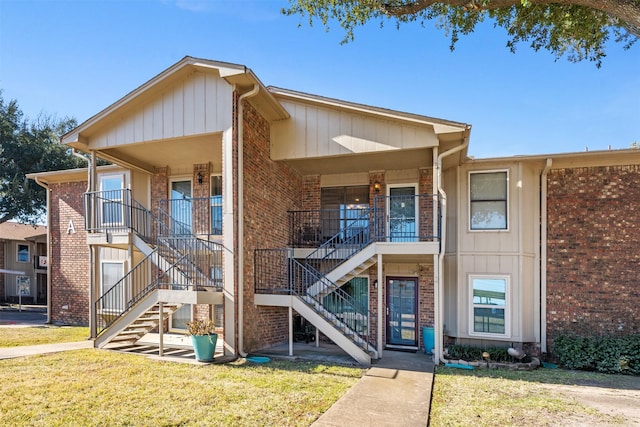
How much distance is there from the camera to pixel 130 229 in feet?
31.4

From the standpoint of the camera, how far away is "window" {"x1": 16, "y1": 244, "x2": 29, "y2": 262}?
902 inches

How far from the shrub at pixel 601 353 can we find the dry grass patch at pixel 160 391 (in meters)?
5.04

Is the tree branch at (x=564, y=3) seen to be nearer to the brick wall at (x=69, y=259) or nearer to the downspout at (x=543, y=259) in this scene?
the downspout at (x=543, y=259)

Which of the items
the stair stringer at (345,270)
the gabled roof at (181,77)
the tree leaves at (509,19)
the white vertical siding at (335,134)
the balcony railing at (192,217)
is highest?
the tree leaves at (509,19)

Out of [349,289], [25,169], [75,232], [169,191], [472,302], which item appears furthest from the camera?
[25,169]

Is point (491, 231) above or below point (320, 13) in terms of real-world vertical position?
below

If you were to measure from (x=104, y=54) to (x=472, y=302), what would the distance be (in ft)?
41.9

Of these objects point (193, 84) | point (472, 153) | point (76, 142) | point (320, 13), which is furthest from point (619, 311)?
point (76, 142)

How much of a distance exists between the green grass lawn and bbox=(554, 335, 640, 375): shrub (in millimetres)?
12049

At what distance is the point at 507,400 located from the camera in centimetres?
584

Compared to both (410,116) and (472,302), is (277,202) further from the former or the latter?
(472,302)

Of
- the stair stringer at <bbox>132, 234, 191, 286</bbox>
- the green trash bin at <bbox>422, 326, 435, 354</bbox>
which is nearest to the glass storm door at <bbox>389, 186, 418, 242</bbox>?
the green trash bin at <bbox>422, 326, 435, 354</bbox>

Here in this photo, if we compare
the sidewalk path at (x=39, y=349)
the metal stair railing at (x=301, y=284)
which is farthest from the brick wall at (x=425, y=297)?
the sidewalk path at (x=39, y=349)

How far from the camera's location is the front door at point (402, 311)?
10.2m
